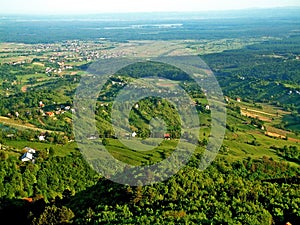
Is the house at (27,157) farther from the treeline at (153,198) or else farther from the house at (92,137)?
the house at (92,137)

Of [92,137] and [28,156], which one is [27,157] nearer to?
[28,156]

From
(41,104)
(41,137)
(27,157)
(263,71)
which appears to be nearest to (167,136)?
(41,137)

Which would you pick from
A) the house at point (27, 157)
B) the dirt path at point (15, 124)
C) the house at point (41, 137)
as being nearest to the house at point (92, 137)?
the house at point (41, 137)

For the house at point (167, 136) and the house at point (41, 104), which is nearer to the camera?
the house at point (167, 136)

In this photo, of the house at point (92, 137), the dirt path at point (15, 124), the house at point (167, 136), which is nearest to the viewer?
the house at point (92, 137)

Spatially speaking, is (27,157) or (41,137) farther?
(41,137)

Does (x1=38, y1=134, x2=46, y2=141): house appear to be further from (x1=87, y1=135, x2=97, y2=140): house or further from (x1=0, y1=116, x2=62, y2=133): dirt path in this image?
(x1=0, y1=116, x2=62, y2=133): dirt path

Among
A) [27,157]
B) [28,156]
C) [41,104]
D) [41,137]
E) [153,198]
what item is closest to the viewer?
[153,198]

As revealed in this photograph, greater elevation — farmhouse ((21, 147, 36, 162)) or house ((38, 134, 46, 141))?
farmhouse ((21, 147, 36, 162))

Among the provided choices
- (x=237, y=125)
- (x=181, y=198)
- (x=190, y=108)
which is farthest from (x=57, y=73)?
(x=181, y=198)

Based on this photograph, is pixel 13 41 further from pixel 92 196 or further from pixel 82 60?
pixel 92 196

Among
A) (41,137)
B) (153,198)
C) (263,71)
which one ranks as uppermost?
(153,198)

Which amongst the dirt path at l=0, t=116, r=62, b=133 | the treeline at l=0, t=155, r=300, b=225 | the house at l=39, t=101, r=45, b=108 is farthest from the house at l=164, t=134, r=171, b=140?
the house at l=39, t=101, r=45, b=108
